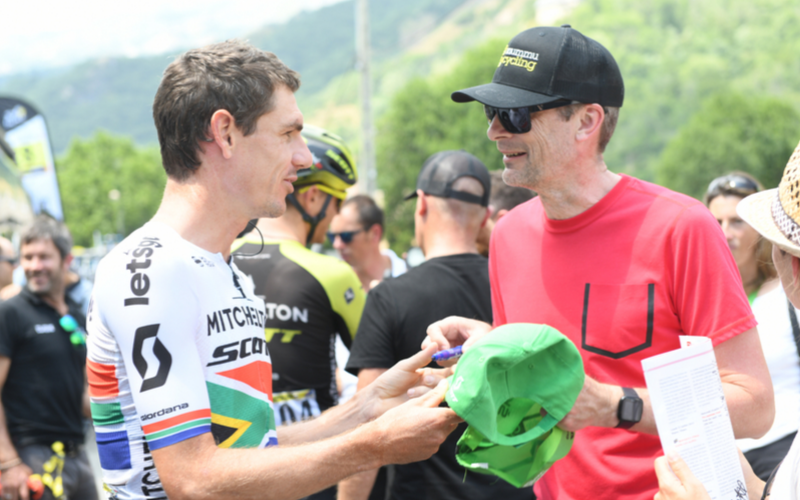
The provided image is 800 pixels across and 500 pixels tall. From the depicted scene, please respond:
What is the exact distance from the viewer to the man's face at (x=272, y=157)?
7.03 feet

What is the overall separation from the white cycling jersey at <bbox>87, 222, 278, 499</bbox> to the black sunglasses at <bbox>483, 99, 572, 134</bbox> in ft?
3.58

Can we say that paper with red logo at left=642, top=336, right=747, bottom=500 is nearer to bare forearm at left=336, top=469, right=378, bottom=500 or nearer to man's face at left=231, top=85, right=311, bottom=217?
man's face at left=231, top=85, right=311, bottom=217

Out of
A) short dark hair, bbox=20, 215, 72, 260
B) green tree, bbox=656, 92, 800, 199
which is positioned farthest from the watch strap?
green tree, bbox=656, 92, 800, 199

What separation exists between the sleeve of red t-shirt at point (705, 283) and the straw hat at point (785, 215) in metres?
0.46

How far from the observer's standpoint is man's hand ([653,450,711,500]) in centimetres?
154

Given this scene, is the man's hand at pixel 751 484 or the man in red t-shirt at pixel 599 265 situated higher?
the man in red t-shirt at pixel 599 265

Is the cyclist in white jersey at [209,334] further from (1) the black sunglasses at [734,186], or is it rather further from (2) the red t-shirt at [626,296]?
(1) the black sunglasses at [734,186]

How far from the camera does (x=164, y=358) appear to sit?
5.90 ft

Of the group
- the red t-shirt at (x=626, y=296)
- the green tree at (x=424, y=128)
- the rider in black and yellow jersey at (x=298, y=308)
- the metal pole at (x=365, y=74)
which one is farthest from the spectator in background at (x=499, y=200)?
the green tree at (x=424, y=128)

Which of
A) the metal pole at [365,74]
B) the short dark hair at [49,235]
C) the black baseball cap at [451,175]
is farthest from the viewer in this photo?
the metal pole at [365,74]

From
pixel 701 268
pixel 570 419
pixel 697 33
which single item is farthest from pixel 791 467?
pixel 697 33

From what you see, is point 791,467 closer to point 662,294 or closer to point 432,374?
point 662,294

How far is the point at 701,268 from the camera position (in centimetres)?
208

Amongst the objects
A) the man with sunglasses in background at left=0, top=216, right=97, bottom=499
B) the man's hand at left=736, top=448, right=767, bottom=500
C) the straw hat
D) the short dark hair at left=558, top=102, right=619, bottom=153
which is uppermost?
the short dark hair at left=558, top=102, right=619, bottom=153
